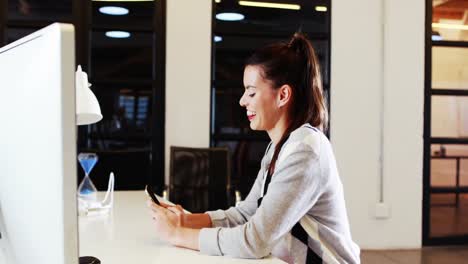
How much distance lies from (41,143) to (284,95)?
Result: 936 mm

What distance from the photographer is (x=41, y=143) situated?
1.96 feet

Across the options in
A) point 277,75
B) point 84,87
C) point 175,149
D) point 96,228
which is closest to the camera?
point 277,75

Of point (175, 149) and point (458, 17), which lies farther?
point (458, 17)

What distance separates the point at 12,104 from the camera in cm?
69

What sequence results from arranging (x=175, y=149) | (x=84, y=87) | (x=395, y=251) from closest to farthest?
(x=84, y=87) < (x=175, y=149) < (x=395, y=251)

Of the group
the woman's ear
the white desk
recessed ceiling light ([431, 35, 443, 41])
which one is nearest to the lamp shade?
the white desk

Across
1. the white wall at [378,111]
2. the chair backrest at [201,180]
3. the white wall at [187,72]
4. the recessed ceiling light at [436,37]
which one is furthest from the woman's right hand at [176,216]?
the recessed ceiling light at [436,37]

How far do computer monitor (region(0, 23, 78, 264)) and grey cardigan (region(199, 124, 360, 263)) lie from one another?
2.07 feet

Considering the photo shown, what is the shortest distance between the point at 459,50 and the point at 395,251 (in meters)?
2.10

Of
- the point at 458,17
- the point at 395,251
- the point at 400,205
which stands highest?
the point at 458,17

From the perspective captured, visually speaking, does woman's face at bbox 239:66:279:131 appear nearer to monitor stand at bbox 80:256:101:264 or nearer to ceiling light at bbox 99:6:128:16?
monitor stand at bbox 80:256:101:264

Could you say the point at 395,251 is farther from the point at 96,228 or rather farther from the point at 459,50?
the point at 96,228

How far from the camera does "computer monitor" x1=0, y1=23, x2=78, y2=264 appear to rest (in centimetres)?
55

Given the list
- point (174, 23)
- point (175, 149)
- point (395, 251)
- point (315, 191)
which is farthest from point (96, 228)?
point (395, 251)
